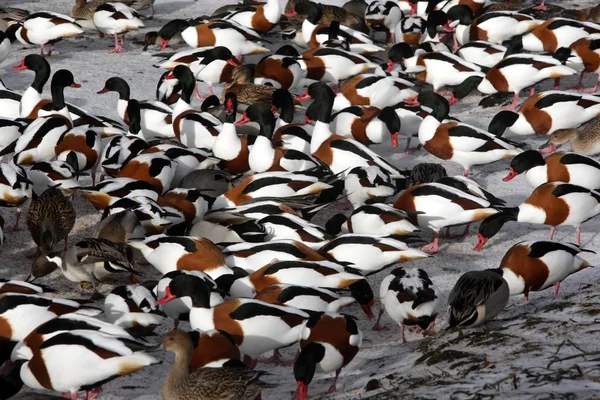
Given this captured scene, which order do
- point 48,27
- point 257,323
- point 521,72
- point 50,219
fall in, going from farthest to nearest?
point 48,27
point 521,72
point 50,219
point 257,323

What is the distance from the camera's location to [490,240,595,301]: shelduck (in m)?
7.05

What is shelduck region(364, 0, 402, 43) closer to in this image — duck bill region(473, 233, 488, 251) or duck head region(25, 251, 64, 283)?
duck bill region(473, 233, 488, 251)

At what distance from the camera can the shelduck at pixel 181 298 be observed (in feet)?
22.0

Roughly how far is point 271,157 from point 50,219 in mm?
2404

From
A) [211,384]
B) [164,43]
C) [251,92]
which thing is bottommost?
[164,43]

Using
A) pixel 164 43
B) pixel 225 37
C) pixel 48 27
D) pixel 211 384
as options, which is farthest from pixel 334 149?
pixel 48 27

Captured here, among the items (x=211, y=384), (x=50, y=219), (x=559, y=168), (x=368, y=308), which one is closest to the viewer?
(x=211, y=384)

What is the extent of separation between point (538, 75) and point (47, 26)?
5821 mm

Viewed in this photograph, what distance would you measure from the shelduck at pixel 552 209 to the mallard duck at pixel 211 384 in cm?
325

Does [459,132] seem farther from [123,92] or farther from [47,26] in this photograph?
[47,26]

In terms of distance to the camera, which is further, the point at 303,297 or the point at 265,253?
the point at 265,253

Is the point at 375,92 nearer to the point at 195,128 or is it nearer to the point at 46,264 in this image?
the point at 195,128

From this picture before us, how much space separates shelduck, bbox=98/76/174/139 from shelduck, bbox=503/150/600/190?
3645 mm

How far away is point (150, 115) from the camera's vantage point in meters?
10.2
